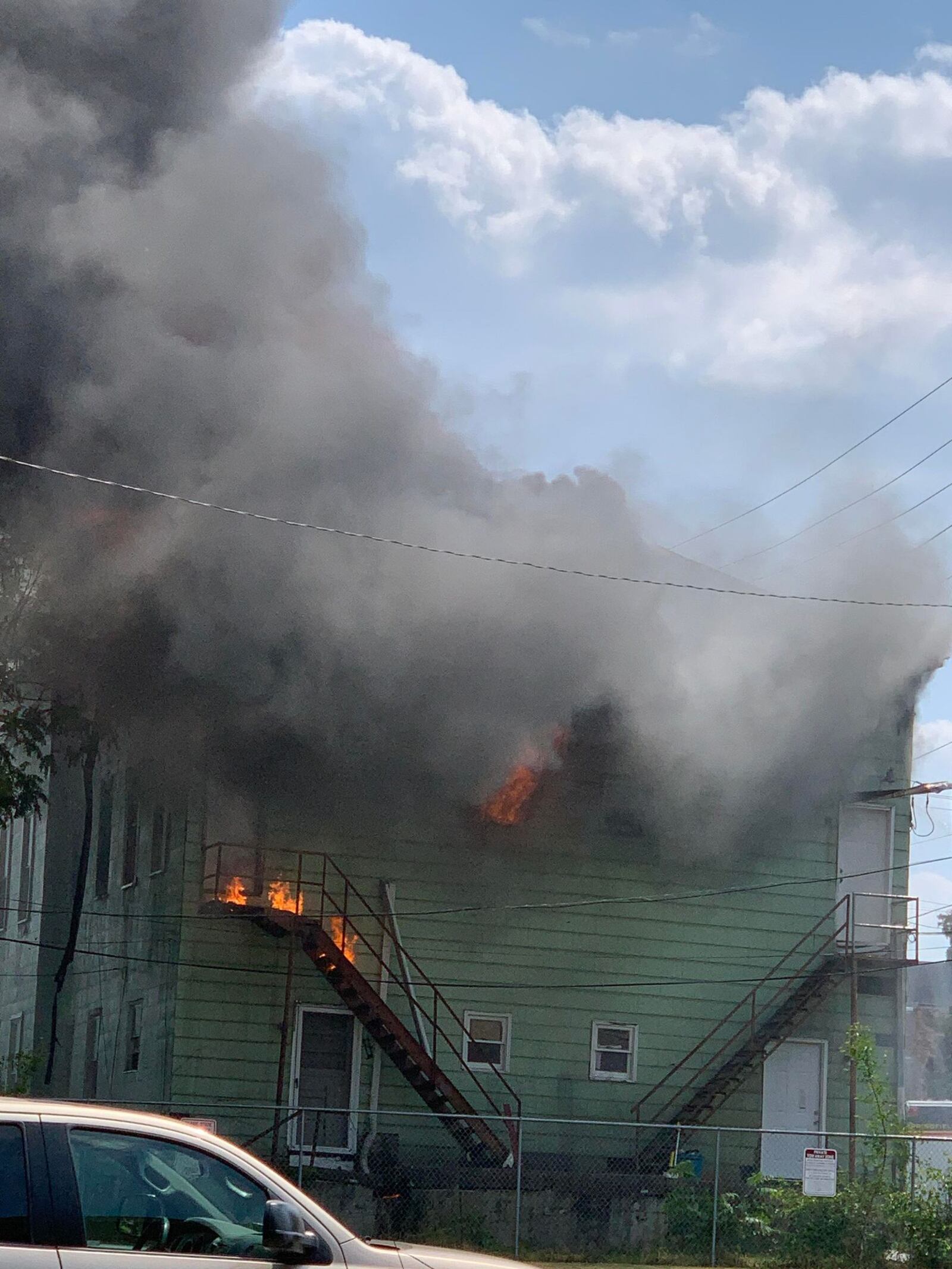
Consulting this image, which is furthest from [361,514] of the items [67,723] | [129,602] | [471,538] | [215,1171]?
[215,1171]

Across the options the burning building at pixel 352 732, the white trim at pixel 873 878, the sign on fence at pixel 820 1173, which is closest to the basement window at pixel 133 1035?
the burning building at pixel 352 732

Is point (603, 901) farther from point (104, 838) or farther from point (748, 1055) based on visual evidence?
point (104, 838)

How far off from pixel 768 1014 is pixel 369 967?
5556mm

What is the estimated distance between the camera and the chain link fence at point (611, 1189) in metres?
15.9

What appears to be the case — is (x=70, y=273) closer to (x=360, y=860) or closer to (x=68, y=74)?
(x=68, y=74)

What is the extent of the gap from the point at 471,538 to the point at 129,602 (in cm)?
480

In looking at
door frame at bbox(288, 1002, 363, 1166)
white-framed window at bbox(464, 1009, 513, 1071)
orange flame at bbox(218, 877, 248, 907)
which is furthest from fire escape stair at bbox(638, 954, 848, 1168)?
orange flame at bbox(218, 877, 248, 907)

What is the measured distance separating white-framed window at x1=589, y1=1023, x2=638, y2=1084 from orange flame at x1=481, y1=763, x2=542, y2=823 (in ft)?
9.76

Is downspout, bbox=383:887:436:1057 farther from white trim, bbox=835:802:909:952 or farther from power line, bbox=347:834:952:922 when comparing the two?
white trim, bbox=835:802:909:952

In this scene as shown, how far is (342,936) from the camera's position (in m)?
21.2

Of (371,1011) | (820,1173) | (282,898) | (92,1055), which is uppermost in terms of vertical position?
(282,898)

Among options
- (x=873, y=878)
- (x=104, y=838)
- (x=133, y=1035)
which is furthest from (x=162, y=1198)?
(x=104, y=838)

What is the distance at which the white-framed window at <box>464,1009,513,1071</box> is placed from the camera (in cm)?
2198

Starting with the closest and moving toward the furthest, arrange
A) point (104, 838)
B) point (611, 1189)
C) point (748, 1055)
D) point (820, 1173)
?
1. point (820, 1173)
2. point (611, 1189)
3. point (748, 1055)
4. point (104, 838)
